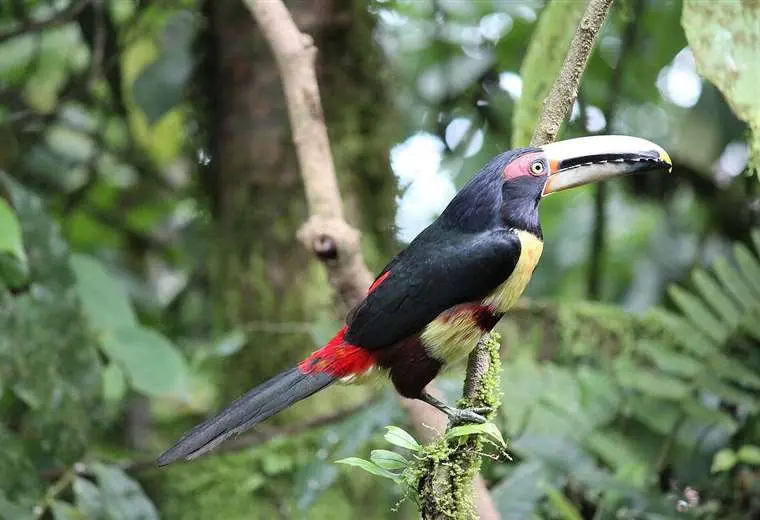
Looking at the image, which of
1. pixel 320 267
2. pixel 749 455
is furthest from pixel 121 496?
pixel 749 455

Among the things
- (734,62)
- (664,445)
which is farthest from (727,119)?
(734,62)

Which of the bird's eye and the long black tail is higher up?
the bird's eye

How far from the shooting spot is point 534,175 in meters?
2.03

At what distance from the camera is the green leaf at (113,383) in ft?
8.64

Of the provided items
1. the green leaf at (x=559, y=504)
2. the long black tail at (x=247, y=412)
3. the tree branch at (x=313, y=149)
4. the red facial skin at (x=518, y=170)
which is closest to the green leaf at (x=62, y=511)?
the long black tail at (x=247, y=412)

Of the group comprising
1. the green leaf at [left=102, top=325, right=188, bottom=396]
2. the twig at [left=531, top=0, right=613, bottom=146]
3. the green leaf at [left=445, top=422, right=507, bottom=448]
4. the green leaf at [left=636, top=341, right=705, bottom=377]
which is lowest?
the green leaf at [left=102, top=325, right=188, bottom=396]

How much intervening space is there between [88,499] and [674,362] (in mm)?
1544

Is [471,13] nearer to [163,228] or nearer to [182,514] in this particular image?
[163,228]

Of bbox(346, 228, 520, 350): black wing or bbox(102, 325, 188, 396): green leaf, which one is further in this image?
bbox(102, 325, 188, 396): green leaf

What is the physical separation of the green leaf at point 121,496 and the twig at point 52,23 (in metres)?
1.36

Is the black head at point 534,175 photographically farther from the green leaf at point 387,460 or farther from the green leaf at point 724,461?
the green leaf at point 724,461

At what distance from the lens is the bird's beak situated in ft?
6.50

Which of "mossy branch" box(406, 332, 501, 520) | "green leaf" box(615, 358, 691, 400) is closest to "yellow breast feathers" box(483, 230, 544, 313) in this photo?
"mossy branch" box(406, 332, 501, 520)

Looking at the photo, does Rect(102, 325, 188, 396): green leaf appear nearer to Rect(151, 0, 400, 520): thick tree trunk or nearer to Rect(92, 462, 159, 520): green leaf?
Rect(92, 462, 159, 520): green leaf
